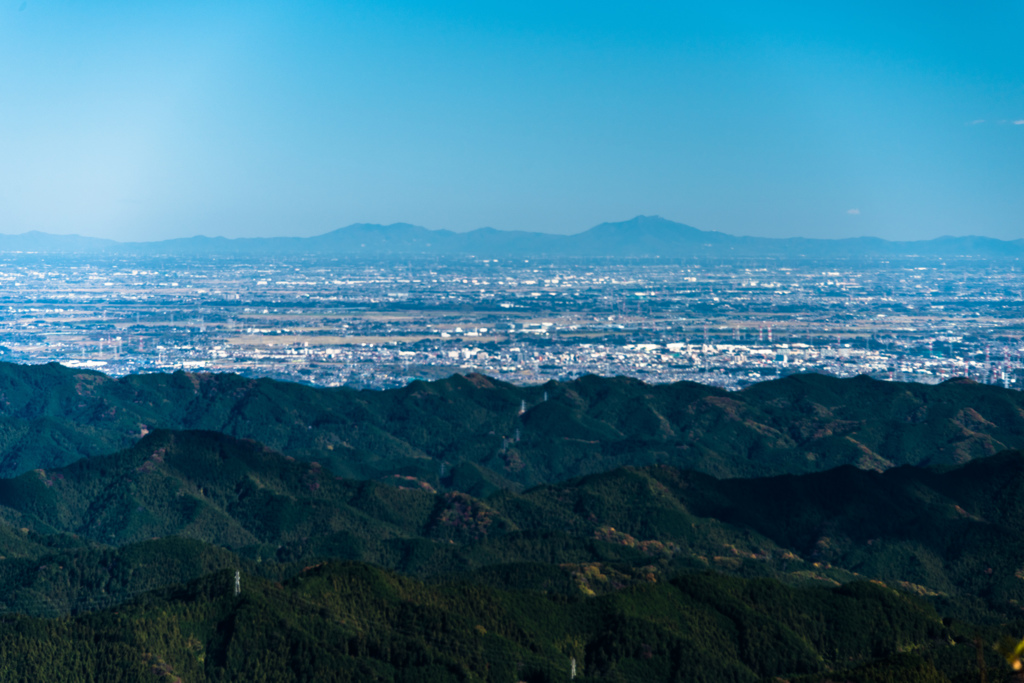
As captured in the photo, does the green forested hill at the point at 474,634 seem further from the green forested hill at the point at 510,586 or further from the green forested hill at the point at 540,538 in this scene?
the green forested hill at the point at 540,538

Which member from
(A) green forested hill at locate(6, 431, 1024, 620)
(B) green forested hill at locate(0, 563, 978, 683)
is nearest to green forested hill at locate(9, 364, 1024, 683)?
(B) green forested hill at locate(0, 563, 978, 683)

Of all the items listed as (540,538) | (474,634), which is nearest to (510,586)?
(474,634)

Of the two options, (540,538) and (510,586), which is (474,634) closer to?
(510,586)

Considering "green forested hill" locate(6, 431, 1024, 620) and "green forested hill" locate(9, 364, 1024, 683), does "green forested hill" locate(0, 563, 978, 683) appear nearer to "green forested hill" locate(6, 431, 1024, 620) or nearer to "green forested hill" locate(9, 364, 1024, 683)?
"green forested hill" locate(9, 364, 1024, 683)

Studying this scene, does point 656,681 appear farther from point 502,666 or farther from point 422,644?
point 422,644

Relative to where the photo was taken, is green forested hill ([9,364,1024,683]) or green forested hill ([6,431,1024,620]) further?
green forested hill ([6,431,1024,620])

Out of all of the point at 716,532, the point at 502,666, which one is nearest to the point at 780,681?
the point at 502,666

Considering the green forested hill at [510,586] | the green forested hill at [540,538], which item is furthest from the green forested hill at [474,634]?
the green forested hill at [540,538]

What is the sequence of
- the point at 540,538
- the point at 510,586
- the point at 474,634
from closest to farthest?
the point at 474,634
the point at 510,586
the point at 540,538
